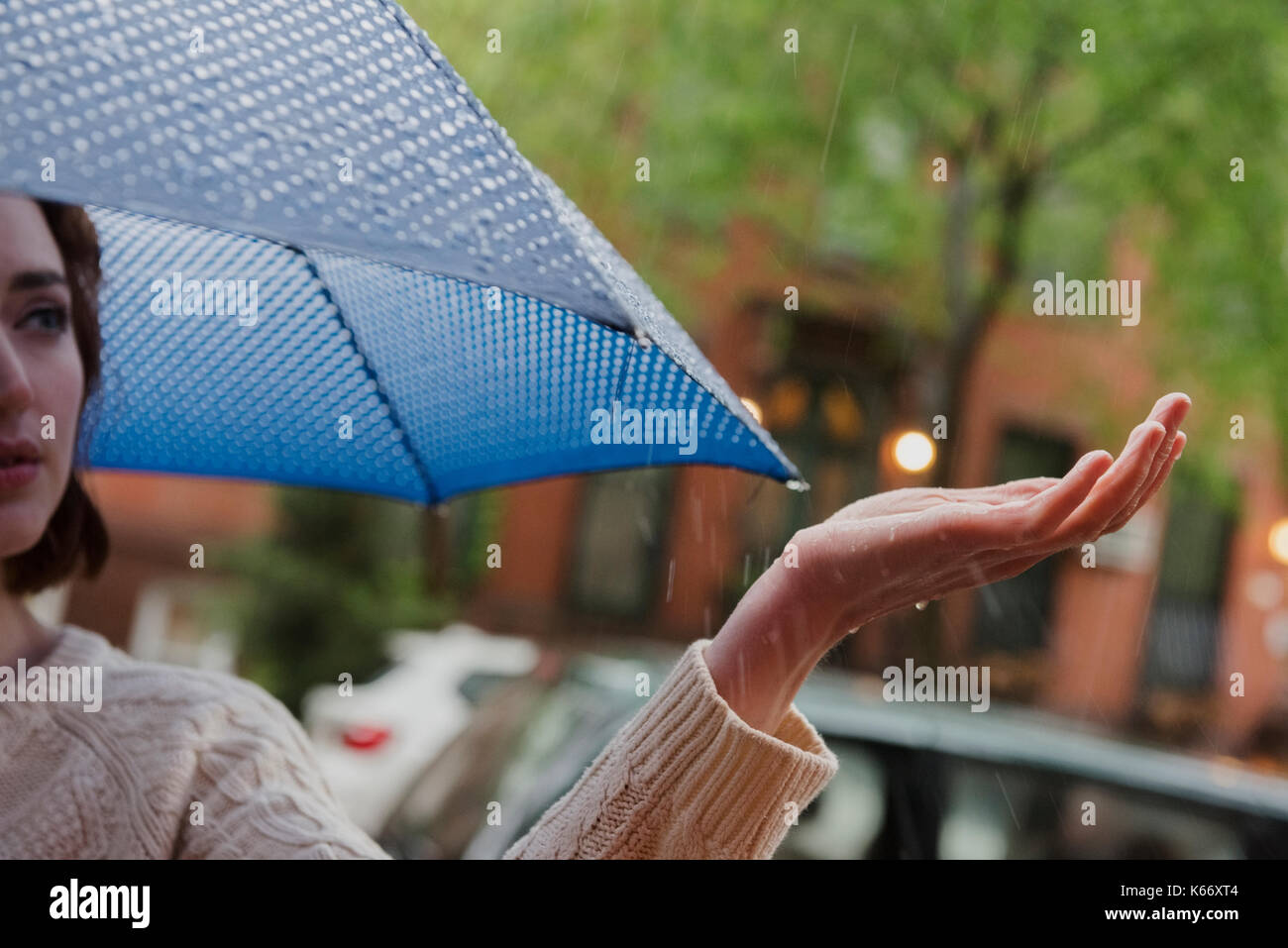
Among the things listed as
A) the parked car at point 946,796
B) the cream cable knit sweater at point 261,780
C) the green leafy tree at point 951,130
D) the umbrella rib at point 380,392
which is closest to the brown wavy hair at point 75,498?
the cream cable knit sweater at point 261,780

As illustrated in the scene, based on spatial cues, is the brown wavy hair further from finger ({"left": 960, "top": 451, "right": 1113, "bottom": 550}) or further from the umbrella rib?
finger ({"left": 960, "top": 451, "right": 1113, "bottom": 550})

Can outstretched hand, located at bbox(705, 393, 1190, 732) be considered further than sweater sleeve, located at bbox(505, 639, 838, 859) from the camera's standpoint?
No

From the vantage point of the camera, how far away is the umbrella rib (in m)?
1.96

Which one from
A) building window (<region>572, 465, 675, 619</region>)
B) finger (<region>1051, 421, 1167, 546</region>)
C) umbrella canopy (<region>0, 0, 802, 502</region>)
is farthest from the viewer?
building window (<region>572, 465, 675, 619</region>)

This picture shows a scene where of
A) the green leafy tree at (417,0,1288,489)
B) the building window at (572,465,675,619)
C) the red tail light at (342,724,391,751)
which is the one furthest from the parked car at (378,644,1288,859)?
the building window at (572,465,675,619)

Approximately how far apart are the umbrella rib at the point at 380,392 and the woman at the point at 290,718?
0.30m

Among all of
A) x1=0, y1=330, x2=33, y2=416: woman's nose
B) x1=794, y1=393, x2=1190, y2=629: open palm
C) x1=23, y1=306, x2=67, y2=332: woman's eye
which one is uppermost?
x1=23, y1=306, x2=67, y2=332: woman's eye

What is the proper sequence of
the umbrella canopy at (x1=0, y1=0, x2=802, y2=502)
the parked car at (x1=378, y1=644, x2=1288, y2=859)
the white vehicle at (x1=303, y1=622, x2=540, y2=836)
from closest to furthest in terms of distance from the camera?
the umbrella canopy at (x1=0, y1=0, x2=802, y2=502)
the parked car at (x1=378, y1=644, x2=1288, y2=859)
the white vehicle at (x1=303, y1=622, x2=540, y2=836)

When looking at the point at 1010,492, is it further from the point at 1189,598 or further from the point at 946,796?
the point at 1189,598

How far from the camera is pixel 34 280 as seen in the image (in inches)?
64.0

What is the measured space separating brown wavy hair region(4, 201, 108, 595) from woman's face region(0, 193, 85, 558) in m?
0.04

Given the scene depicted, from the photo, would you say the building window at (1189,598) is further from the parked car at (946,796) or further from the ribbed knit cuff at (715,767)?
the ribbed knit cuff at (715,767)
